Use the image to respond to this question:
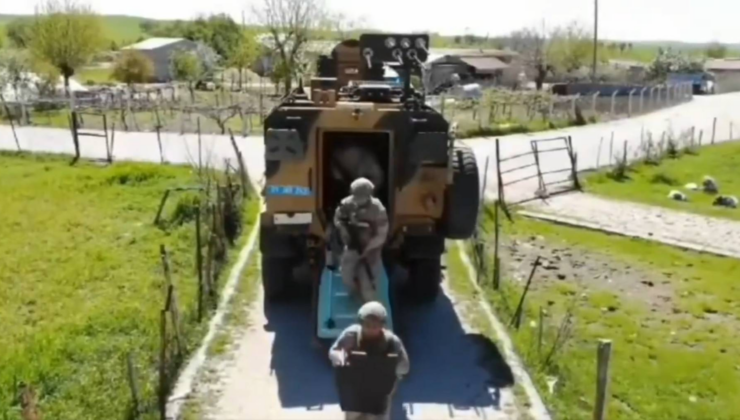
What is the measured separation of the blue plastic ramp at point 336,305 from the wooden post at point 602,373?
8.95 ft

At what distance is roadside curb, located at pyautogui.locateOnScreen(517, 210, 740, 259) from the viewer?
1548 centimetres

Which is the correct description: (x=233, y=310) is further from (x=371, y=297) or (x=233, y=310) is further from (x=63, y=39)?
(x=63, y=39)

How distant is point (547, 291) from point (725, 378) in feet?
11.5

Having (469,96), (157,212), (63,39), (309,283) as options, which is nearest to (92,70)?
(63,39)

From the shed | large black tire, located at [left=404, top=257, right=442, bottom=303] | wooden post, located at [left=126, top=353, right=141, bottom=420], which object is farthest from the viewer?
the shed

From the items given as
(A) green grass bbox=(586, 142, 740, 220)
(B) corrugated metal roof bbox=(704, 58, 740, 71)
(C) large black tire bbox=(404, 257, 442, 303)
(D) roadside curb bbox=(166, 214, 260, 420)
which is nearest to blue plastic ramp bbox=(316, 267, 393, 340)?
(D) roadside curb bbox=(166, 214, 260, 420)

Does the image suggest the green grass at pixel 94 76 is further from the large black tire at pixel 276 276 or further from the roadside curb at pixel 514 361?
the roadside curb at pixel 514 361

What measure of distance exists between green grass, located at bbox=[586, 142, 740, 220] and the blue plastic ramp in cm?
1145

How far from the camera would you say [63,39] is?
158ft

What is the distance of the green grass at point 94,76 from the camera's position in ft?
198

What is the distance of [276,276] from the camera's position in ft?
36.9

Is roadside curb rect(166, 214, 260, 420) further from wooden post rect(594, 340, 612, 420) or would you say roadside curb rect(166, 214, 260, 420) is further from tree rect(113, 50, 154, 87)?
→ tree rect(113, 50, 154, 87)

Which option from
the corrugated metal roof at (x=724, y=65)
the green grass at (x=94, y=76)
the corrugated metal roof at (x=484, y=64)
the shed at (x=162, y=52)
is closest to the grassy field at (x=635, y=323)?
the green grass at (x=94, y=76)

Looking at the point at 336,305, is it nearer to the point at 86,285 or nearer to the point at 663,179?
the point at 86,285
